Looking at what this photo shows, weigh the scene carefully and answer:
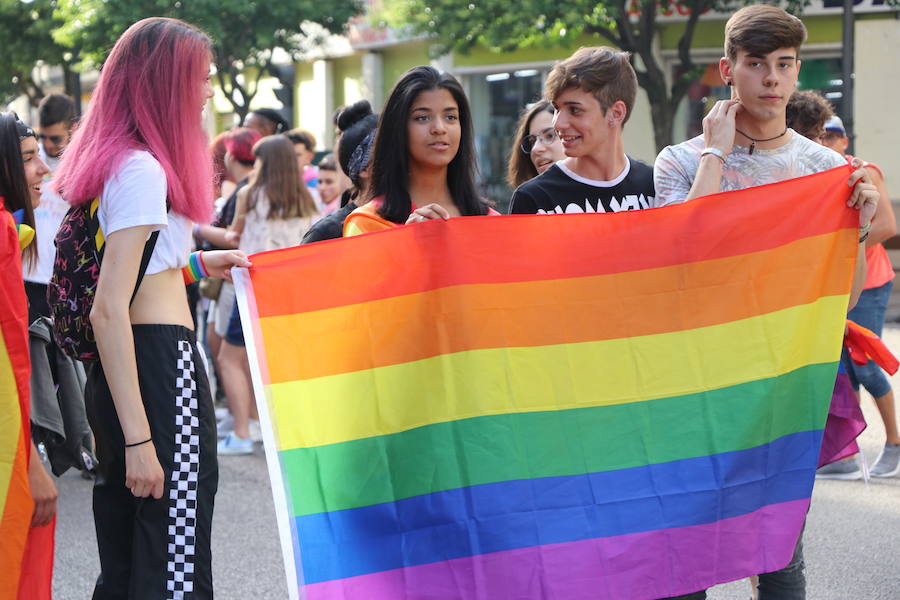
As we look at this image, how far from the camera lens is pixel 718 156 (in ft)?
10.9

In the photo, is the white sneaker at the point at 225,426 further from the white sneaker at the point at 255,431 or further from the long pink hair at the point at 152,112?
the long pink hair at the point at 152,112

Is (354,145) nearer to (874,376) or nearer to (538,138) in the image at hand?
(538,138)

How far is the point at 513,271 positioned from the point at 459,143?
59 centimetres

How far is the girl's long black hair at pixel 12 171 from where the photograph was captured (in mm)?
3457

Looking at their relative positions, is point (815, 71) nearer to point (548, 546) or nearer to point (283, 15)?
point (283, 15)

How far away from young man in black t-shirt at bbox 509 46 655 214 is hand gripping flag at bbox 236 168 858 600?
0.22 metres

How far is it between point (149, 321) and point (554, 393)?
3.70ft

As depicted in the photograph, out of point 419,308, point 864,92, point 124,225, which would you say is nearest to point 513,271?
point 419,308

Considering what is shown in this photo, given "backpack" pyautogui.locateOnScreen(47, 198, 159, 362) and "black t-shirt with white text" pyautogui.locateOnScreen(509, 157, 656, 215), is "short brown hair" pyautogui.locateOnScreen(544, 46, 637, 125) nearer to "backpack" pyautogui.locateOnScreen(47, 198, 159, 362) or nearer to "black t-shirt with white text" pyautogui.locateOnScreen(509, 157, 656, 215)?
"black t-shirt with white text" pyautogui.locateOnScreen(509, 157, 656, 215)

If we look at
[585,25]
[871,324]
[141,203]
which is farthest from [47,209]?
[585,25]

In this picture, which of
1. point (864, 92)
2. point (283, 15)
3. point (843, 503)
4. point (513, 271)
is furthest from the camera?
point (283, 15)

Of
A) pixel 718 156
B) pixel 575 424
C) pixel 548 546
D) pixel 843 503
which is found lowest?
pixel 843 503

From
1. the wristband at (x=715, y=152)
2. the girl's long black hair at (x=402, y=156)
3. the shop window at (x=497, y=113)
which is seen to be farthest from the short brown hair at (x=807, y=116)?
the shop window at (x=497, y=113)

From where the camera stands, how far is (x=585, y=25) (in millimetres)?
18719
